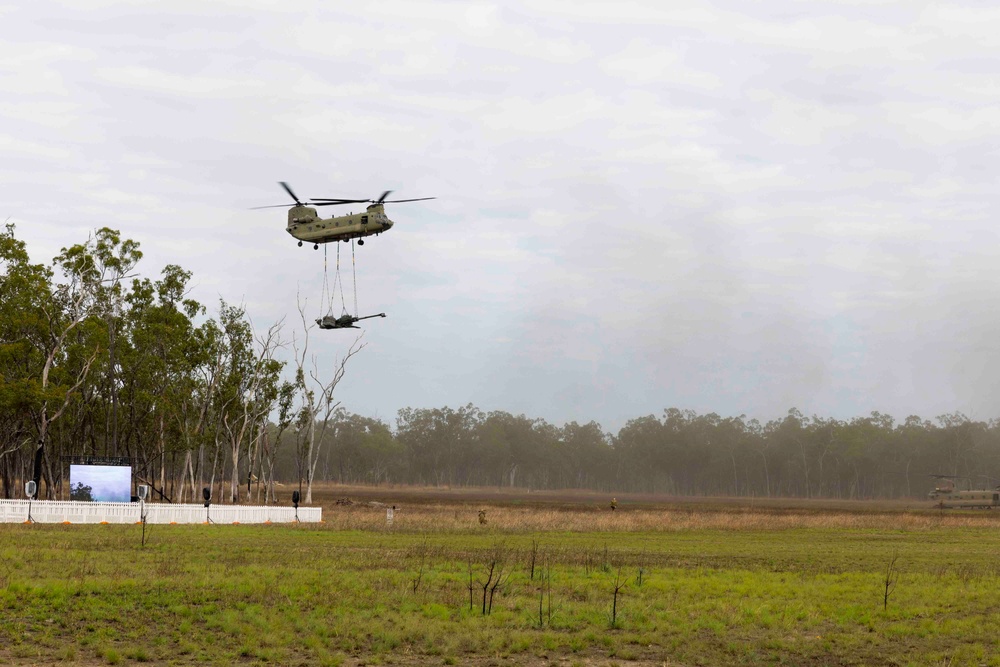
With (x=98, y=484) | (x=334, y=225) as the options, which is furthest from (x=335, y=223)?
(x=98, y=484)

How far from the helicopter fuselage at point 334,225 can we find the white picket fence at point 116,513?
15002 mm

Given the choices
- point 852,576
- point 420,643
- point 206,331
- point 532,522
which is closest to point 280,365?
point 206,331

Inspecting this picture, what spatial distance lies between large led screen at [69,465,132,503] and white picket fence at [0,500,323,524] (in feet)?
13.2

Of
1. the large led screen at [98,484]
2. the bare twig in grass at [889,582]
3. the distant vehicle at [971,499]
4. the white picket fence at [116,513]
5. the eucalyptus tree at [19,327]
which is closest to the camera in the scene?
the bare twig in grass at [889,582]

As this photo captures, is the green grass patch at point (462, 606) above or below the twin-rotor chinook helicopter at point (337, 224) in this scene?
below

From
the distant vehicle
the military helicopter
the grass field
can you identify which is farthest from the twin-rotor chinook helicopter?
the distant vehicle

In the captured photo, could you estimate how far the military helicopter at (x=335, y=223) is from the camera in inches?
2009

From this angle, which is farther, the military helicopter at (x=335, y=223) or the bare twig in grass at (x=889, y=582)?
the military helicopter at (x=335, y=223)

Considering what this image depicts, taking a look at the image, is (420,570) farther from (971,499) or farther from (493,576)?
(971,499)

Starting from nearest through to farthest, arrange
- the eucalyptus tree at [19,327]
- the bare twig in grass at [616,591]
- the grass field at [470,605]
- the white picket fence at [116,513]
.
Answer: the grass field at [470,605] → the bare twig in grass at [616,591] → the white picket fence at [116,513] → the eucalyptus tree at [19,327]

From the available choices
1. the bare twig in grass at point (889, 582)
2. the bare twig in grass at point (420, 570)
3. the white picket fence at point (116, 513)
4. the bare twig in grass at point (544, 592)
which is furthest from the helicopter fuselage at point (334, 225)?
the bare twig in grass at point (889, 582)

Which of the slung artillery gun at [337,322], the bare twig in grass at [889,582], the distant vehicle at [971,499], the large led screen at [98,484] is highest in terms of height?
the slung artillery gun at [337,322]

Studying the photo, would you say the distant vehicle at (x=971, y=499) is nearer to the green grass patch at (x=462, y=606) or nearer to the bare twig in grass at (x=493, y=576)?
the green grass patch at (x=462, y=606)

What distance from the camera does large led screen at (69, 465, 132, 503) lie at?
49438 mm
